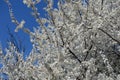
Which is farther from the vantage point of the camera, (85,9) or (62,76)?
(85,9)

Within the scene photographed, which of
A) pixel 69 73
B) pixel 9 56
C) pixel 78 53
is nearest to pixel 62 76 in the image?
pixel 69 73

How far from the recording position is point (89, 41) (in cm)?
776

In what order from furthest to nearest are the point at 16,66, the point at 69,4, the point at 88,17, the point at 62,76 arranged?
the point at 16,66 → the point at 69,4 → the point at 88,17 → the point at 62,76

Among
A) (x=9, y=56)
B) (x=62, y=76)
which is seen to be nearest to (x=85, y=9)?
(x=62, y=76)

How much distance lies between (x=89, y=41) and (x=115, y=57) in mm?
863

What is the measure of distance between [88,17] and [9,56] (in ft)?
10.5

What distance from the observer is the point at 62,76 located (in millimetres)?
6734

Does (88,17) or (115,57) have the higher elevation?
(88,17)

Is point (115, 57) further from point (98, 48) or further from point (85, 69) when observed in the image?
point (85, 69)

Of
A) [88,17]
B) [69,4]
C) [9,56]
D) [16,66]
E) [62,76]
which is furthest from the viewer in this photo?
[9,56]

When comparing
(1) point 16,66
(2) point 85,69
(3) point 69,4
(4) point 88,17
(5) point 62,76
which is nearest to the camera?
(5) point 62,76

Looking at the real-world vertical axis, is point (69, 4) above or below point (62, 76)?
above

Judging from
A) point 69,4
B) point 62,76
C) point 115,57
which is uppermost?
point 69,4

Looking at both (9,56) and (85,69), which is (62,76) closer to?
(85,69)
